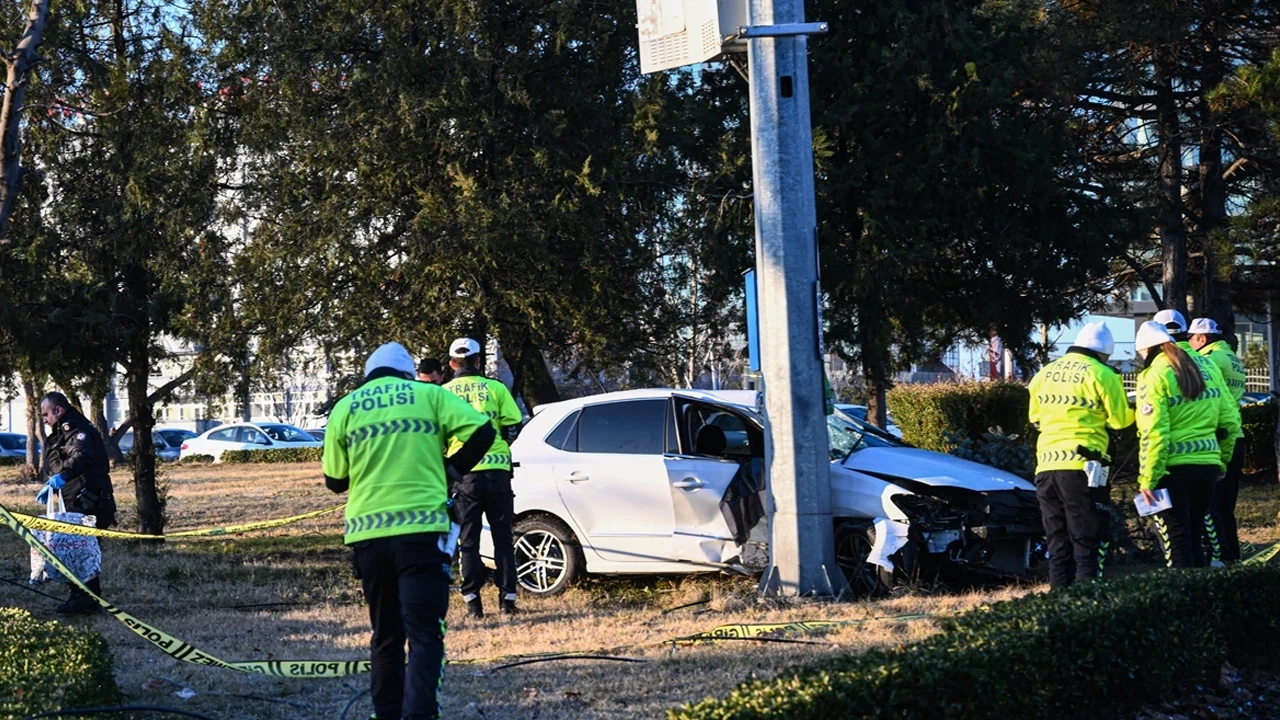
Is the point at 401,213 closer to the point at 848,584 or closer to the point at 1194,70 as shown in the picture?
the point at 848,584

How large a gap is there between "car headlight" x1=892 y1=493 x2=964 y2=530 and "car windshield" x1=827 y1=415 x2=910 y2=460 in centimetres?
76

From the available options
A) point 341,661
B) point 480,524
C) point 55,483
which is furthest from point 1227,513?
point 55,483

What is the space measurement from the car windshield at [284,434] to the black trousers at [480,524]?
102 ft

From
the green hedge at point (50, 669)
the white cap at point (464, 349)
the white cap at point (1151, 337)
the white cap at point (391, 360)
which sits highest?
the white cap at point (464, 349)

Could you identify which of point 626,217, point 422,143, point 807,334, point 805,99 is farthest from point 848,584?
point 422,143

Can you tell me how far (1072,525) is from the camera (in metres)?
8.52

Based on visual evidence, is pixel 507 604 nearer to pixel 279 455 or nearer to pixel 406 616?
pixel 406 616

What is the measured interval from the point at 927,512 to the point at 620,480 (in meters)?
2.31

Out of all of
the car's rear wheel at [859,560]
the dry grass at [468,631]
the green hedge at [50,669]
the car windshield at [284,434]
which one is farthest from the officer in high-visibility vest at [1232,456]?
the car windshield at [284,434]

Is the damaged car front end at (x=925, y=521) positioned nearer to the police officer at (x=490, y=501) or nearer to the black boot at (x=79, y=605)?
the police officer at (x=490, y=501)

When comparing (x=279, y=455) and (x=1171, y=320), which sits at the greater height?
(x=1171, y=320)

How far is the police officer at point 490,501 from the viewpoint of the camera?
9.80m

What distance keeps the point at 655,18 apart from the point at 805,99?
1.38 meters

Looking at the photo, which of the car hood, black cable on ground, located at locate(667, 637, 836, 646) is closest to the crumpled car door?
the car hood
